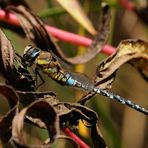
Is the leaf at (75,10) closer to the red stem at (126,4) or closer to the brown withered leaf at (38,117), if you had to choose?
the red stem at (126,4)

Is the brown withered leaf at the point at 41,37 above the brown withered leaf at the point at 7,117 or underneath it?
above

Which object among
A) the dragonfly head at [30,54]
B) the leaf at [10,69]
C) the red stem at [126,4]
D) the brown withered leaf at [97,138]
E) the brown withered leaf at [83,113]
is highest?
the red stem at [126,4]

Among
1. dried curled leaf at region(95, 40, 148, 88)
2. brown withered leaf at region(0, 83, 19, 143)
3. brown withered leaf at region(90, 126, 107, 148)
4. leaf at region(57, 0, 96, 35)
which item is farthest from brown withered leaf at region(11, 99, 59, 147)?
leaf at region(57, 0, 96, 35)

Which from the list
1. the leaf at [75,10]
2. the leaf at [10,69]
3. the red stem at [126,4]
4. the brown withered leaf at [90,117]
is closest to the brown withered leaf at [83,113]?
the brown withered leaf at [90,117]

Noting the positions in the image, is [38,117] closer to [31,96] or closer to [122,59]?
[31,96]

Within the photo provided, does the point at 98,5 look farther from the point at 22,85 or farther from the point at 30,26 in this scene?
the point at 22,85

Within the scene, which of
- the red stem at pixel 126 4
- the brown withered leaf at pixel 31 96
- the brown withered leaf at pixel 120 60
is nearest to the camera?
the brown withered leaf at pixel 31 96

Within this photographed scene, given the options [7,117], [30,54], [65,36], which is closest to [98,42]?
[65,36]

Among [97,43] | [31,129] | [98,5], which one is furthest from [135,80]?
[97,43]

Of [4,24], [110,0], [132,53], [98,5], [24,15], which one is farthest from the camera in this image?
[98,5]
